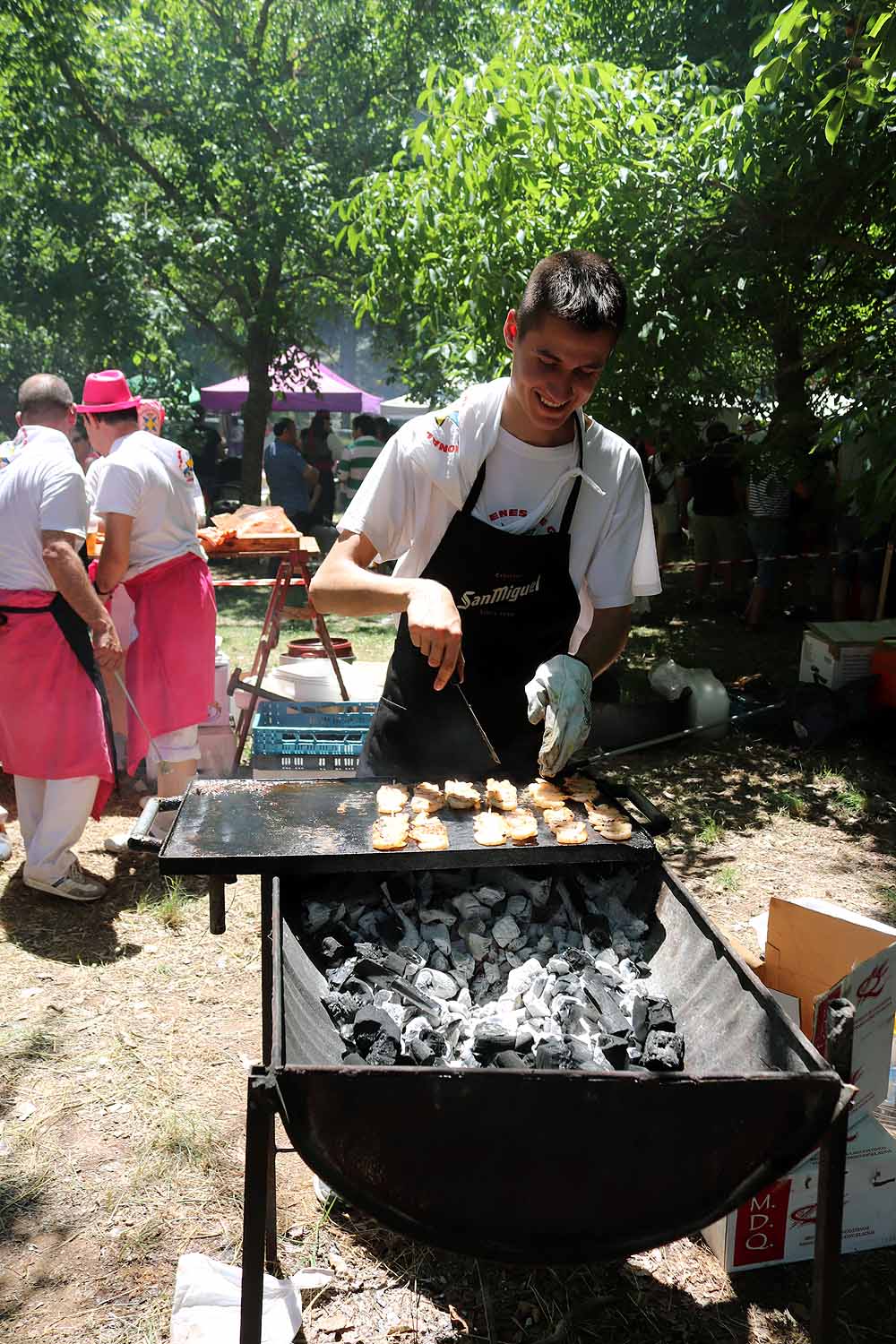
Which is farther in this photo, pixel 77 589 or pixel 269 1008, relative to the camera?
pixel 77 589

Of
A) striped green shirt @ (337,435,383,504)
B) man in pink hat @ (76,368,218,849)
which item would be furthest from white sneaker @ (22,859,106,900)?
striped green shirt @ (337,435,383,504)

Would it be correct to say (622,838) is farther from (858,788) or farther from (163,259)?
(163,259)

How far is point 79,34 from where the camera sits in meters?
9.91

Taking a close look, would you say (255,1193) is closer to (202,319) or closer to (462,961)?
(462,961)

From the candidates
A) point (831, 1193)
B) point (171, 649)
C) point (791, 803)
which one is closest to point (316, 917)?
point (831, 1193)

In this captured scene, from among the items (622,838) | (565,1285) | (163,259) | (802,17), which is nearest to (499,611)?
(622,838)

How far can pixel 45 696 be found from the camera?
4.02 m

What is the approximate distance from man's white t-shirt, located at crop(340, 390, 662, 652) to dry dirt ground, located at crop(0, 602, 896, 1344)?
165 centimetres

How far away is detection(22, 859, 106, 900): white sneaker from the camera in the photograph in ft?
13.8

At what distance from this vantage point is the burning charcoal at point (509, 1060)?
1758 mm

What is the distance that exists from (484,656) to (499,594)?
0.16m

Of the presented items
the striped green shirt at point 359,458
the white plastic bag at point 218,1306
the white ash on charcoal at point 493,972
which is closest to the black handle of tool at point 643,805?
the white ash on charcoal at point 493,972

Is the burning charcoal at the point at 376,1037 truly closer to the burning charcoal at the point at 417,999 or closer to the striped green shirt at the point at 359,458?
the burning charcoal at the point at 417,999

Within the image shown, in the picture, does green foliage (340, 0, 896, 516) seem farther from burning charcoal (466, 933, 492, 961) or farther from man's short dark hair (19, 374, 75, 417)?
burning charcoal (466, 933, 492, 961)
